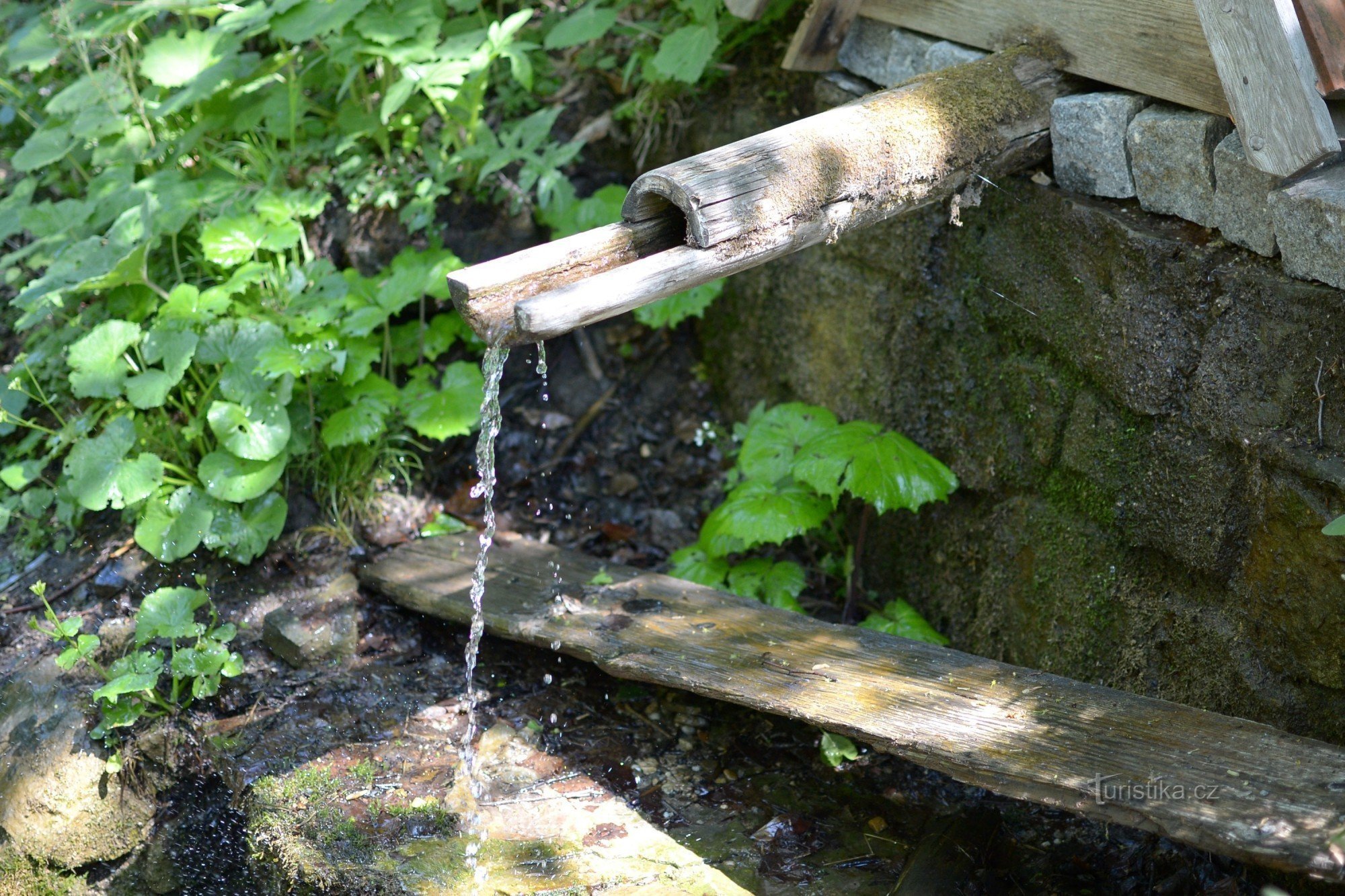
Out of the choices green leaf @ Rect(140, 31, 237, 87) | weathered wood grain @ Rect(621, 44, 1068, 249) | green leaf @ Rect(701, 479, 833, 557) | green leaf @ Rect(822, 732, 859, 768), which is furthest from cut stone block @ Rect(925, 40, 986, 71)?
green leaf @ Rect(140, 31, 237, 87)

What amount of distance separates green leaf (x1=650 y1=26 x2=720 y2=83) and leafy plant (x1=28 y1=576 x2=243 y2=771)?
2246 mm

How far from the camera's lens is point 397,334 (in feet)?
12.6

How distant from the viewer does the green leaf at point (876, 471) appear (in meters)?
2.92

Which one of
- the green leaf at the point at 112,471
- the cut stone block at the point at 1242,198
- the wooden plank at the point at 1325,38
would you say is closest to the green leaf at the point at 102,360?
the green leaf at the point at 112,471

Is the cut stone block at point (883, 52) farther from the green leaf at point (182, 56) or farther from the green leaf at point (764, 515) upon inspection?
the green leaf at point (182, 56)

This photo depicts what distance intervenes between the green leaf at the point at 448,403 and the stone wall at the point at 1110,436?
126cm

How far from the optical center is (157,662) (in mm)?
2998

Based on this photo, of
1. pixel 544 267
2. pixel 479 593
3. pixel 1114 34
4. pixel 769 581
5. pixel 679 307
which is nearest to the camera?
pixel 544 267

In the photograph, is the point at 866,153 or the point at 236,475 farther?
the point at 236,475

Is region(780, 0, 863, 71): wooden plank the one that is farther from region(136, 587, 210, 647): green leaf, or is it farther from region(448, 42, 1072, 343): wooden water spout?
region(136, 587, 210, 647): green leaf

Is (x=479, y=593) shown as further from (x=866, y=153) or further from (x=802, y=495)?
(x=866, y=153)

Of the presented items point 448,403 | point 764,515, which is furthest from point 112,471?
point 764,515

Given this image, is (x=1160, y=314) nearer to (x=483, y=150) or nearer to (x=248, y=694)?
(x=483, y=150)

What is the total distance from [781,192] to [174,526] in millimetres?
2298
